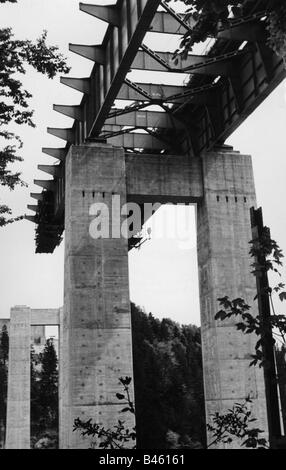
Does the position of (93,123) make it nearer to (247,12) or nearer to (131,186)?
(131,186)

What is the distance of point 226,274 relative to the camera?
2492cm

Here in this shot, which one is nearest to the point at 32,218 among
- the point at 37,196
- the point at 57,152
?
the point at 37,196

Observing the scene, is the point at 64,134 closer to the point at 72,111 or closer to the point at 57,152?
the point at 57,152

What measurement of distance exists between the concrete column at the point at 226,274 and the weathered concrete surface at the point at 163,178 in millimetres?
488

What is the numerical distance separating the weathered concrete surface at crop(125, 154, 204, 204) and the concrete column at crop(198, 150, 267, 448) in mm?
488

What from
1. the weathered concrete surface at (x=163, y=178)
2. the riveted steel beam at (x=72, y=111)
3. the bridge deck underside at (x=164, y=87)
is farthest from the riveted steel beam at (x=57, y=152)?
the weathered concrete surface at (x=163, y=178)

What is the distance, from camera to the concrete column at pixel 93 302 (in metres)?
22.0

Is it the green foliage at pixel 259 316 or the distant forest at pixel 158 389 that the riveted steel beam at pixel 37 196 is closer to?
the distant forest at pixel 158 389

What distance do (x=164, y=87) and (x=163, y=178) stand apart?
12.9ft

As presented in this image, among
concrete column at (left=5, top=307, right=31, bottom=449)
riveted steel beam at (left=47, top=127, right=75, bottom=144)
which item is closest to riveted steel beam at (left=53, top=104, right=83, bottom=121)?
riveted steel beam at (left=47, top=127, right=75, bottom=144)

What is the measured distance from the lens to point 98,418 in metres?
21.8

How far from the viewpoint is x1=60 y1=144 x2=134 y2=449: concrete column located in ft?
72.2

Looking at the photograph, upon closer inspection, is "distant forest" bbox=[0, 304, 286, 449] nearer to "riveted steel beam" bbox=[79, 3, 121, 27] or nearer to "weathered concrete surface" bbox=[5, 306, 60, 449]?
"weathered concrete surface" bbox=[5, 306, 60, 449]

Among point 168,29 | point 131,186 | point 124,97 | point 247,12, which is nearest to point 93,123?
point 124,97
